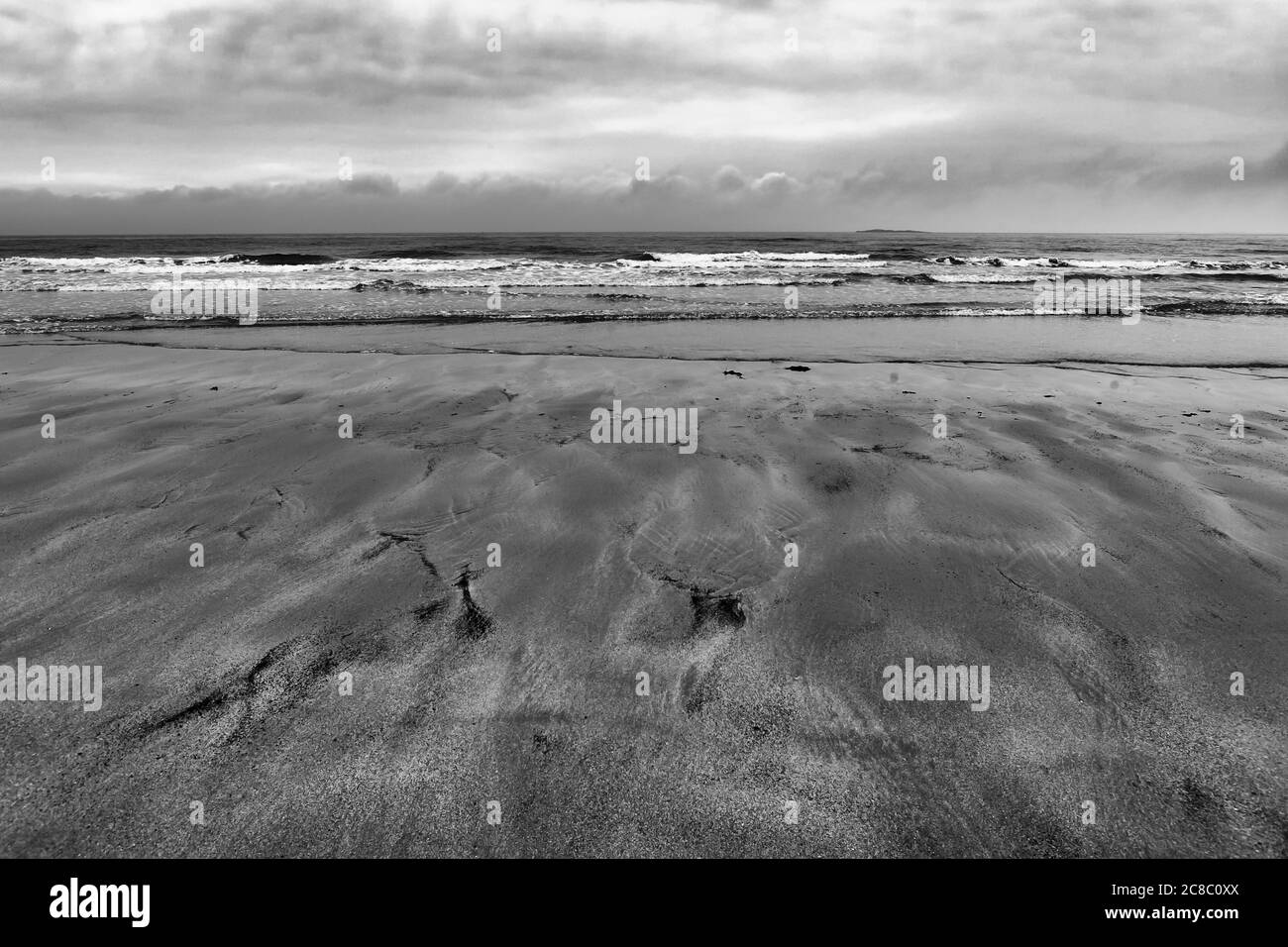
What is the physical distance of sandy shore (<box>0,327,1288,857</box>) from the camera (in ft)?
6.55

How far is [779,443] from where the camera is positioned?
209 inches

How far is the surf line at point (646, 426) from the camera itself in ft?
17.4

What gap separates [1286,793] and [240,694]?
3.68 m

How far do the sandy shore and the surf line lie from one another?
7.7 inches

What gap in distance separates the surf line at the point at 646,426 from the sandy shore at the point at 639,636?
20cm

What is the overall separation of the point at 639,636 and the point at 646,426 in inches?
122
